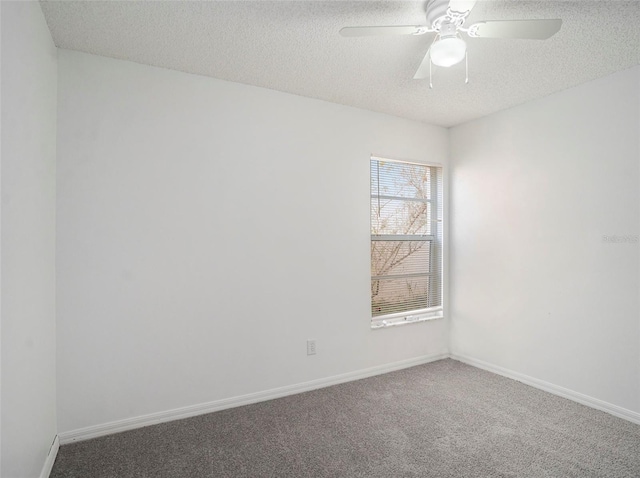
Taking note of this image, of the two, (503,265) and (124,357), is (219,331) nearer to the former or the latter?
(124,357)

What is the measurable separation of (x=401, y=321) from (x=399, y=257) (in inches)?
25.2

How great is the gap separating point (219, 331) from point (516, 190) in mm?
2836

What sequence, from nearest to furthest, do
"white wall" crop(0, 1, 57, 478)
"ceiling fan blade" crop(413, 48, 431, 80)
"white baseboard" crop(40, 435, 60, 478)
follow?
"white wall" crop(0, 1, 57, 478)
"white baseboard" crop(40, 435, 60, 478)
"ceiling fan blade" crop(413, 48, 431, 80)

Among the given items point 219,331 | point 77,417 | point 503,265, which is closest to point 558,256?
point 503,265

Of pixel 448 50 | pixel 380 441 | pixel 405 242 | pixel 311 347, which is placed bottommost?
pixel 380 441

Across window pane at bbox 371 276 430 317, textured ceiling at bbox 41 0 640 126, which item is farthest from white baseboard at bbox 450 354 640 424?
textured ceiling at bbox 41 0 640 126

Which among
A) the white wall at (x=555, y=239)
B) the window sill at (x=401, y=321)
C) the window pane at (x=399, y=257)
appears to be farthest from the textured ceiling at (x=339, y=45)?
the window sill at (x=401, y=321)

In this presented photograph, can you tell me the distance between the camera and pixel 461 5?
167cm

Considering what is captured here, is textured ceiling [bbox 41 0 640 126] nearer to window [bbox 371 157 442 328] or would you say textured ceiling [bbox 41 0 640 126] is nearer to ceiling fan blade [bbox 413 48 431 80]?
ceiling fan blade [bbox 413 48 431 80]

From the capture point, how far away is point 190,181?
102 inches

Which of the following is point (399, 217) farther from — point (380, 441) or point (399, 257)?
point (380, 441)

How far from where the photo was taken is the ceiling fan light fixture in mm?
1682

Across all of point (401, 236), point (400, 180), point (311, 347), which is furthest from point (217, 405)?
point (400, 180)

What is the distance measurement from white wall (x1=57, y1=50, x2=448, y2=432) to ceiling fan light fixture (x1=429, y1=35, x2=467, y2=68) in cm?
149
